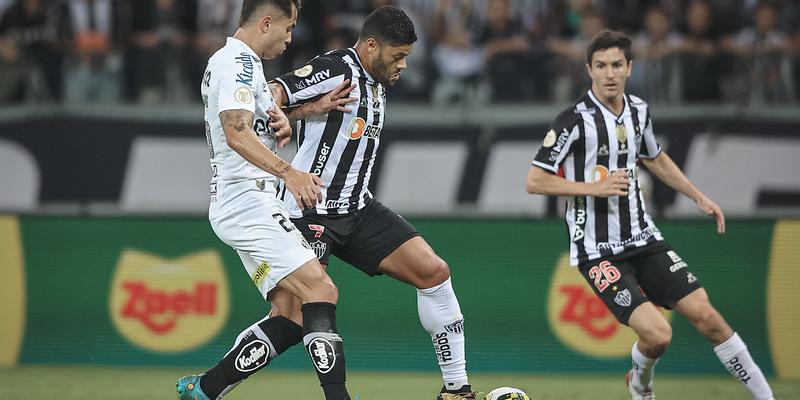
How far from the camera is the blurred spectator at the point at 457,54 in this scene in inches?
454

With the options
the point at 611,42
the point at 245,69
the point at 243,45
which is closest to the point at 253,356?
the point at 245,69

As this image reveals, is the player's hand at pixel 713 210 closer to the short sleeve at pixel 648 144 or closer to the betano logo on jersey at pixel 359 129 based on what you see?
the short sleeve at pixel 648 144

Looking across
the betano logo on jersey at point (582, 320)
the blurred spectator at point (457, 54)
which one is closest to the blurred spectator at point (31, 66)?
the blurred spectator at point (457, 54)

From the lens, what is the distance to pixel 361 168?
6.51 m

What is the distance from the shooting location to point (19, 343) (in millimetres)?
9836

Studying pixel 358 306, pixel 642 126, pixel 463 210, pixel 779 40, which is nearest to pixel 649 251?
pixel 642 126

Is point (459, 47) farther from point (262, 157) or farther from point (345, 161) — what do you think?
point (262, 157)

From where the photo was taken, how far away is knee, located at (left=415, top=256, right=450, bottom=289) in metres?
6.50

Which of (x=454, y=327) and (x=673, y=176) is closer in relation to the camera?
(x=454, y=327)

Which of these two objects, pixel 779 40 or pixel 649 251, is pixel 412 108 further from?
pixel 649 251

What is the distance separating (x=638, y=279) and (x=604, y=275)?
29 cm

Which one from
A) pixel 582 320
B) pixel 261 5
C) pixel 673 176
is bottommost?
pixel 582 320

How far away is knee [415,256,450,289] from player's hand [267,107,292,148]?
1.23 meters

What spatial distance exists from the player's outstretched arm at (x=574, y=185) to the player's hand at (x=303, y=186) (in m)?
2.01
